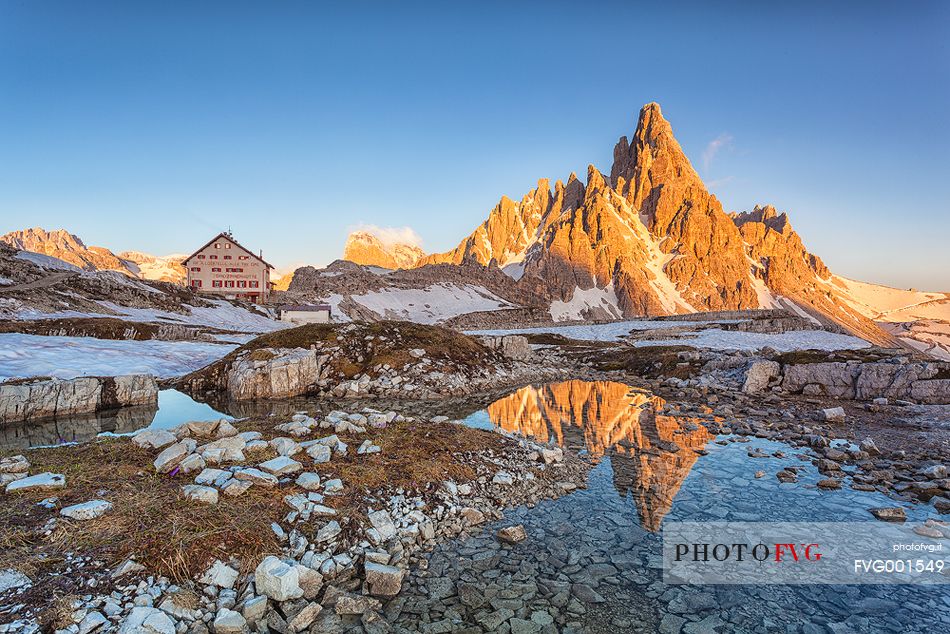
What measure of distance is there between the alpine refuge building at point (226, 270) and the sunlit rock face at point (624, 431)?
90388 millimetres

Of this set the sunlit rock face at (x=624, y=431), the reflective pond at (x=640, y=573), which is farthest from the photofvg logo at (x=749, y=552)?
the sunlit rock face at (x=624, y=431)

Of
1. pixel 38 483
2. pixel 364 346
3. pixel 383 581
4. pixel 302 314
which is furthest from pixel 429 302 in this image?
pixel 383 581

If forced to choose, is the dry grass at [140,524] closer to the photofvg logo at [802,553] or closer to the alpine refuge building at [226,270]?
the photofvg logo at [802,553]

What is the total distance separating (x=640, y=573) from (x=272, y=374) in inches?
914

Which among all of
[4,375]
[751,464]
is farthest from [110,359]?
[751,464]

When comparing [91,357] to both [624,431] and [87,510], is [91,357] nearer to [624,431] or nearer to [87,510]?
[87,510]

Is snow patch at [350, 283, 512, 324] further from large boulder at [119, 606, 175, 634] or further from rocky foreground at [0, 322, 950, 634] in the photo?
large boulder at [119, 606, 175, 634]

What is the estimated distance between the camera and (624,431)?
18531 millimetres

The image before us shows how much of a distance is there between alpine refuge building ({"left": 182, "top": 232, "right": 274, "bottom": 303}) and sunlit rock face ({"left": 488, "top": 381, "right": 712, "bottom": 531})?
90.4 m

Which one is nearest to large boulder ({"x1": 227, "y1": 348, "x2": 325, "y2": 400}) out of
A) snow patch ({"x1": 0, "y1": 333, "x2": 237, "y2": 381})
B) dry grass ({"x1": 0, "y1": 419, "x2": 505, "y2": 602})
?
snow patch ({"x1": 0, "y1": 333, "x2": 237, "y2": 381})

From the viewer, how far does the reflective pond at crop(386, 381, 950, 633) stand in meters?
6.59

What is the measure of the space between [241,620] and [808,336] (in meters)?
72.4

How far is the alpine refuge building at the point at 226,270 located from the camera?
98.5 m

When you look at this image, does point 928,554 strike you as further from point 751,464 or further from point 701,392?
point 701,392
